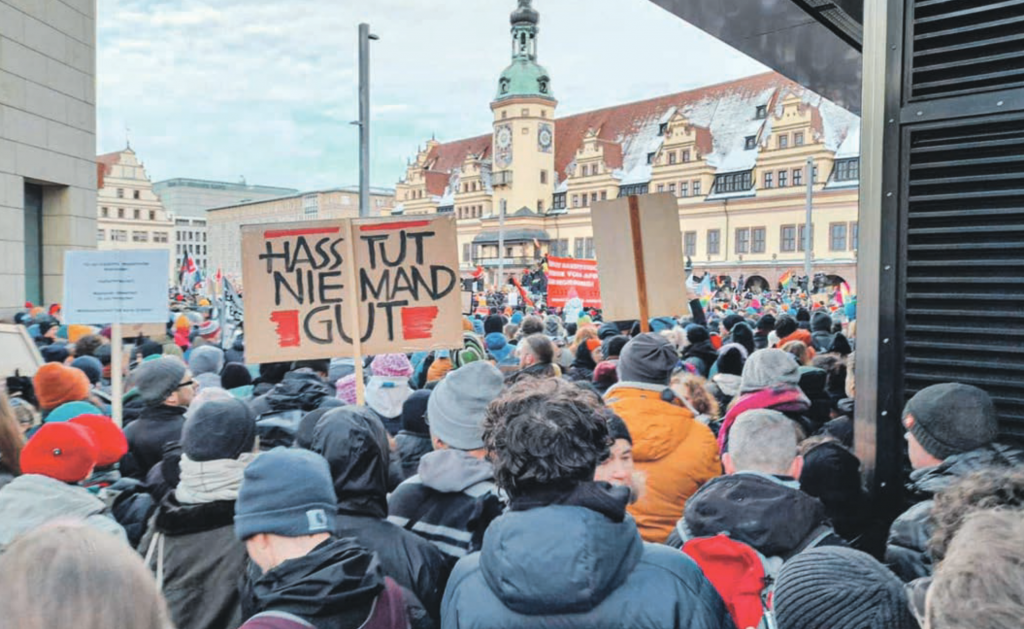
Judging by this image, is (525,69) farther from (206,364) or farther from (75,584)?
(75,584)

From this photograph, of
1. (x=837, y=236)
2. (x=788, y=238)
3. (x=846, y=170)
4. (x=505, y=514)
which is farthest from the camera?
(x=788, y=238)

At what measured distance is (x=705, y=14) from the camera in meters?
3.79

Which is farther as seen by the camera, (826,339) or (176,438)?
(826,339)

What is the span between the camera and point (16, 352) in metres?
5.86

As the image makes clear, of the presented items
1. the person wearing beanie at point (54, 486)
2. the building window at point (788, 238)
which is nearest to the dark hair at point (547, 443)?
the person wearing beanie at point (54, 486)

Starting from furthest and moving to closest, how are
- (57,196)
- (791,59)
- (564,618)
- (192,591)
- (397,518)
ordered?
(57,196) < (791,59) < (397,518) < (192,591) < (564,618)

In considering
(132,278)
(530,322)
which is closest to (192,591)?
(132,278)

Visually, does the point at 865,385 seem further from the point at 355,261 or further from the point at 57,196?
the point at 57,196

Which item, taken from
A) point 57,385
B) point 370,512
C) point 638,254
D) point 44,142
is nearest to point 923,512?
point 370,512

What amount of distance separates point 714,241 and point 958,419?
51.6 m

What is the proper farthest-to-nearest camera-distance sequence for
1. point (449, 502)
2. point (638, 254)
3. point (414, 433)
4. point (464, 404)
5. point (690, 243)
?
1. point (690, 243)
2. point (638, 254)
3. point (414, 433)
4. point (464, 404)
5. point (449, 502)

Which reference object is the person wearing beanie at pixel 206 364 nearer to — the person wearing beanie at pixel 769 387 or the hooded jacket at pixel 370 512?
the hooded jacket at pixel 370 512

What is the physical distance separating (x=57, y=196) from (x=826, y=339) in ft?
48.2

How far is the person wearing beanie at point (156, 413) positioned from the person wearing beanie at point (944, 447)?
3.15 m
